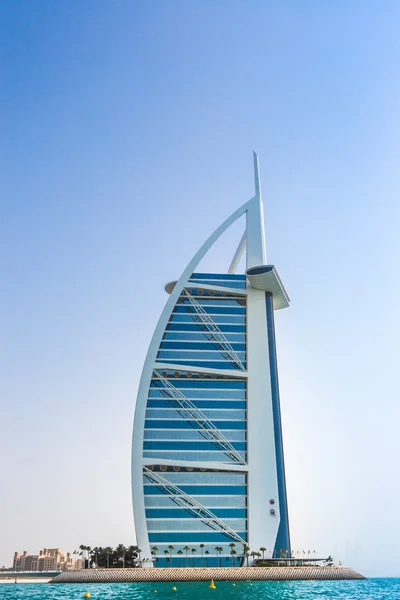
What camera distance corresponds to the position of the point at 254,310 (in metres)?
87.1

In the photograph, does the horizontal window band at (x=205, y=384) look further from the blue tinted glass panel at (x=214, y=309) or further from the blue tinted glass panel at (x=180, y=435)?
the blue tinted glass panel at (x=214, y=309)

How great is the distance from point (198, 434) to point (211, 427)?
182 cm

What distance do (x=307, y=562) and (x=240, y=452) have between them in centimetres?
1433

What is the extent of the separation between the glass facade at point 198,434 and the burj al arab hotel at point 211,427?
12cm

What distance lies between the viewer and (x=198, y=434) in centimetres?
7825

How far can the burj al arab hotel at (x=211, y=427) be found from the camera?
74.1m

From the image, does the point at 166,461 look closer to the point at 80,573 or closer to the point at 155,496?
the point at 155,496

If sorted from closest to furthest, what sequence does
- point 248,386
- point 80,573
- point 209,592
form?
1. point 209,592
2. point 80,573
3. point 248,386

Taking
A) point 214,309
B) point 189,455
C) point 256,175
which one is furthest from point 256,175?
point 189,455

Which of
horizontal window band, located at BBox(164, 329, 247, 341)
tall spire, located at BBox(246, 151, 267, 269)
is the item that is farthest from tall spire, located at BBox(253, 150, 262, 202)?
horizontal window band, located at BBox(164, 329, 247, 341)

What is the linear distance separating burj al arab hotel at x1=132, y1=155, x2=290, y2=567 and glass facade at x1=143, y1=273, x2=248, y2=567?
118mm

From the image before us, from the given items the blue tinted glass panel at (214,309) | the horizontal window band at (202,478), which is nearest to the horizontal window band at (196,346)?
the blue tinted glass panel at (214,309)

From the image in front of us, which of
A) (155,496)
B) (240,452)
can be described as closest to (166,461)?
(155,496)

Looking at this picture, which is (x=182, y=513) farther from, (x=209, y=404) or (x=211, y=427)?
(x=209, y=404)
